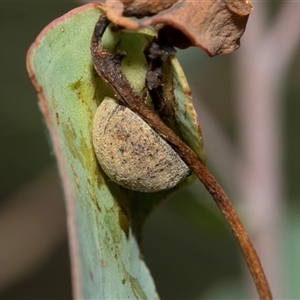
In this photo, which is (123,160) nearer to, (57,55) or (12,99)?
(57,55)

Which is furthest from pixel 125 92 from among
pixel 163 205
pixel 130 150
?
pixel 163 205

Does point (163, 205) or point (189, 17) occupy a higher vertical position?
point (189, 17)

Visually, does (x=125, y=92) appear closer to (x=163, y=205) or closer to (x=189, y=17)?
(x=189, y=17)

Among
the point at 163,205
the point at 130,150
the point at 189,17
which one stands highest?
the point at 189,17

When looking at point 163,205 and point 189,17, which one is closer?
point 189,17

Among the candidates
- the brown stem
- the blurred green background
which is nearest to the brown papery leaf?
the brown stem

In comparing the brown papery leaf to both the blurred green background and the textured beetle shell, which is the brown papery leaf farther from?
the blurred green background

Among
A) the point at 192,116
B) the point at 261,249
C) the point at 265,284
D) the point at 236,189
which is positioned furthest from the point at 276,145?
the point at 192,116
